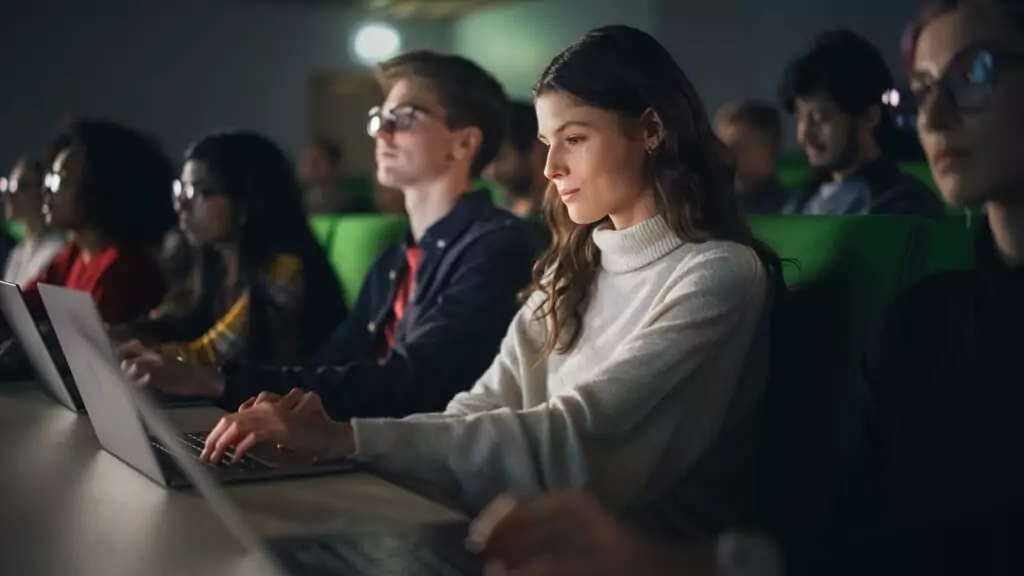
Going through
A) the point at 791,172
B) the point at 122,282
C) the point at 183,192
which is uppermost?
the point at 183,192

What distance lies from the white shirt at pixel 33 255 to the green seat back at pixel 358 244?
0.76 meters

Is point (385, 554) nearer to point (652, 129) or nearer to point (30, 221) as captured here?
point (652, 129)

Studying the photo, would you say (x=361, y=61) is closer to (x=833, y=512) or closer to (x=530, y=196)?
(x=530, y=196)

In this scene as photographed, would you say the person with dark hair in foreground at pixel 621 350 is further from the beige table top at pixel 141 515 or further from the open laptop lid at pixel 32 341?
the open laptop lid at pixel 32 341

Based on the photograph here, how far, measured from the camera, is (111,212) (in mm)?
2473

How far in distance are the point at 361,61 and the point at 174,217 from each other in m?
5.66

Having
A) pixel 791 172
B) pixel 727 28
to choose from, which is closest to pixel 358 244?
pixel 791 172

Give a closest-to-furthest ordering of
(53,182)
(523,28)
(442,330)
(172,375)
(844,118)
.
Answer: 1. (172,375)
2. (442,330)
3. (844,118)
4. (53,182)
5. (523,28)

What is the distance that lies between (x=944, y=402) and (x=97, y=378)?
750 mm

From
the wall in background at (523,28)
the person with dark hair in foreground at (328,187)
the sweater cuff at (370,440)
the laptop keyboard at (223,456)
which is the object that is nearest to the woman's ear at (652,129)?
the sweater cuff at (370,440)

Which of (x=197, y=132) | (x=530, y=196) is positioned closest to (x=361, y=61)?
(x=197, y=132)

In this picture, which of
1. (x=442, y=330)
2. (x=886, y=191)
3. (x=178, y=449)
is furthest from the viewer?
(x=886, y=191)

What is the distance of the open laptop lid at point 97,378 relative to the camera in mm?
1049

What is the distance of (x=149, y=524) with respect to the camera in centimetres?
99
